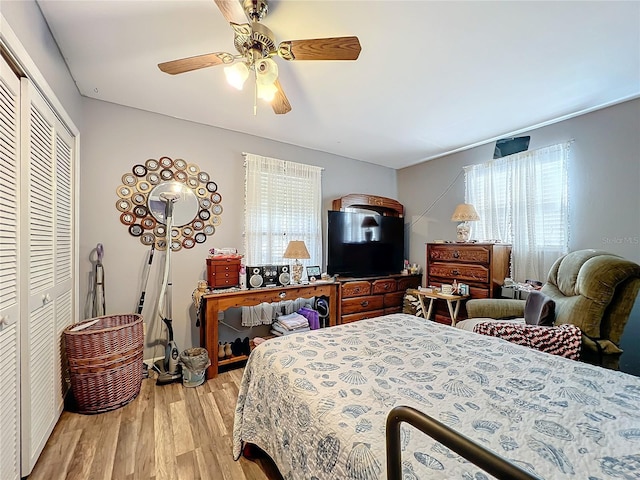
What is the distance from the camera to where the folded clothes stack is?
2.88m

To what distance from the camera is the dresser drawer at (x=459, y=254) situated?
2.93 metres

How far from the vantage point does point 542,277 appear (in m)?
2.83

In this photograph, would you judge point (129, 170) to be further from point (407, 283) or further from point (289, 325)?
point (407, 283)

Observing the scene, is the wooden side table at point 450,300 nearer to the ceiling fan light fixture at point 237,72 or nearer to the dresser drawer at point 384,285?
the dresser drawer at point 384,285

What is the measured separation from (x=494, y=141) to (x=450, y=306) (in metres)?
2.05

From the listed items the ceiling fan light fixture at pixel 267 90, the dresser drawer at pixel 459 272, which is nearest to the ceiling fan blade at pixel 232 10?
the ceiling fan light fixture at pixel 267 90

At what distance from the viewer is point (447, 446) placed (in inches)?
20.6

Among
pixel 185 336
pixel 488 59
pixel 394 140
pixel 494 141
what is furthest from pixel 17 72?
pixel 494 141

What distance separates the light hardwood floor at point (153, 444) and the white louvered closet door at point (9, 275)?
287mm

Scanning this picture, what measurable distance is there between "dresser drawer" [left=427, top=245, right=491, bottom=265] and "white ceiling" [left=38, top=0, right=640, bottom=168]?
1325mm

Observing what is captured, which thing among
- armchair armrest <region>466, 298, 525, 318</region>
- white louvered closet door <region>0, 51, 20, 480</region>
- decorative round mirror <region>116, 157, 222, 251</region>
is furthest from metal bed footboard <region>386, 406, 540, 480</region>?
decorative round mirror <region>116, 157, 222, 251</region>

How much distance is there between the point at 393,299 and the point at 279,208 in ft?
6.63

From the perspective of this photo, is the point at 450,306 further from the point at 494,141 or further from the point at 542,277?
the point at 494,141

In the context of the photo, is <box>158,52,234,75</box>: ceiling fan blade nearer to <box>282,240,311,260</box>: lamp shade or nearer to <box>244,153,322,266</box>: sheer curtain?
<box>244,153,322,266</box>: sheer curtain
